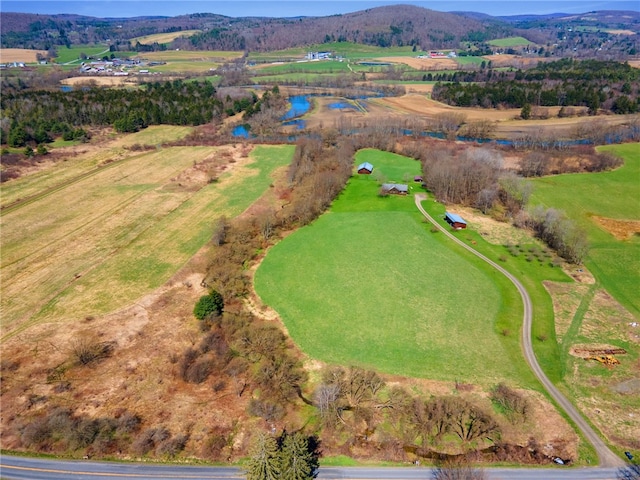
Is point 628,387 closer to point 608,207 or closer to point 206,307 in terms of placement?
point 206,307

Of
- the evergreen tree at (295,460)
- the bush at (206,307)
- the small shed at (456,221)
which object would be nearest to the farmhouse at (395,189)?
the small shed at (456,221)

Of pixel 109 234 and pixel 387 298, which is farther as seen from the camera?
pixel 109 234

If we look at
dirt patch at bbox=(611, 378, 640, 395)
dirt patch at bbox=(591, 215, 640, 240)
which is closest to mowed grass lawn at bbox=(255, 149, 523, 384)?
dirt patch at bbox=(611, 378, 640, 395)

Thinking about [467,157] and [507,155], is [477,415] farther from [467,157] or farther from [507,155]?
[507,155]

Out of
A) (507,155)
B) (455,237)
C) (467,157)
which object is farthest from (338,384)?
(507,155)

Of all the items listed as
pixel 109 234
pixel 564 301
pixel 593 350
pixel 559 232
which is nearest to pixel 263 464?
pixel 593 350

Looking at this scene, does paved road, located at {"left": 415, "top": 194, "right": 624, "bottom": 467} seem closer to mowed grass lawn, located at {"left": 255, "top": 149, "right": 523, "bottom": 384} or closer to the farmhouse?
mowed grass lawn, located at {"left": 255, "top": 149, "right": 523, "bottom": 384}
